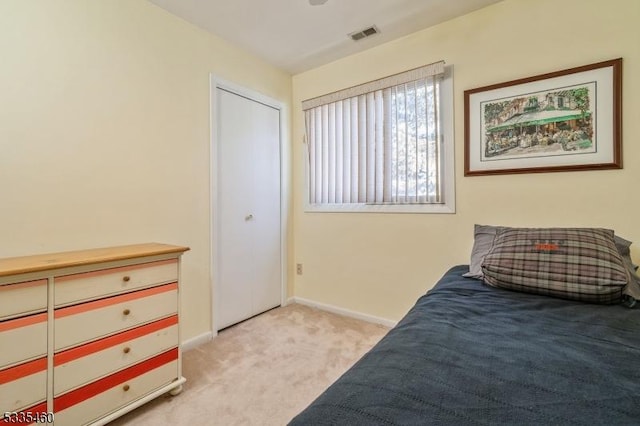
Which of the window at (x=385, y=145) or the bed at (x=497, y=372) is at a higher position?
the window at (x=385, y=145)

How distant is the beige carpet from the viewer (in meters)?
1.49

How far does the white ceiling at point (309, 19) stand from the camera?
6.62 feet

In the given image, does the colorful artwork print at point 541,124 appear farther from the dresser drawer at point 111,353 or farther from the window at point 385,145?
the dresser drawer at point 111,353

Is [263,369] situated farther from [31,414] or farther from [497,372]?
[497,372]

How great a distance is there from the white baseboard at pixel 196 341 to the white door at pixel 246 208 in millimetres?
132

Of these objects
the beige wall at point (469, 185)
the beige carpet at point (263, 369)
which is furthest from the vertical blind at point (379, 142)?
the beige carpet at point (263, 369)

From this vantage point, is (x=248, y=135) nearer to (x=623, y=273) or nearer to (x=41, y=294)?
(x=41, y=294)

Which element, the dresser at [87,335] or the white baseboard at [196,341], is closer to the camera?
the dresser at [87,335]

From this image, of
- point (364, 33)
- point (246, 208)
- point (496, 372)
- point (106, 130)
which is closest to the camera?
point (496, 372)

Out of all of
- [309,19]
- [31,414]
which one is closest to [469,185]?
[309,19]

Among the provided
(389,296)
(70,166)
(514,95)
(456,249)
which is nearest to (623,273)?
(456,249)

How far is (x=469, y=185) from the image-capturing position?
2.15m

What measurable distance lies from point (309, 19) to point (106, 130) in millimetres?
1592

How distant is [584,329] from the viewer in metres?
1.01
